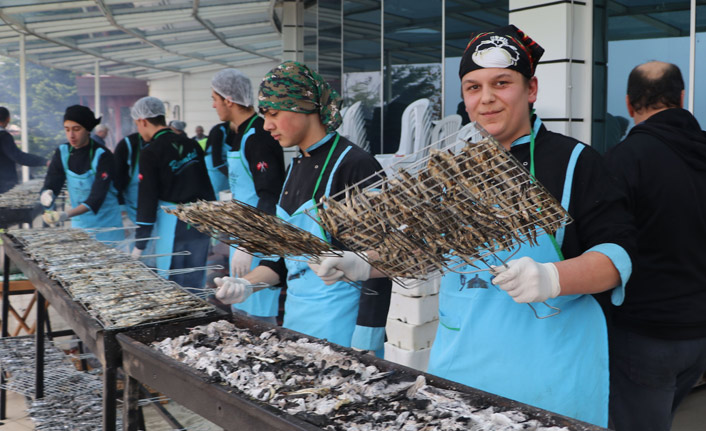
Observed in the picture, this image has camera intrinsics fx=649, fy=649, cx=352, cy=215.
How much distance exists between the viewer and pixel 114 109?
20.8 metres

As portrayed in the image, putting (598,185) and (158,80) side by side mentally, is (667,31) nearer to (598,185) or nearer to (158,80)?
(598,185)

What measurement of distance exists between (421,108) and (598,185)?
3.92m

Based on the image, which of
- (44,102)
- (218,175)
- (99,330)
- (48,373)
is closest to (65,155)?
(218,175)

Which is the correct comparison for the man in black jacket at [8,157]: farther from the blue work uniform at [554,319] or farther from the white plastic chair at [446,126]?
the blue work uniform at [554,319]

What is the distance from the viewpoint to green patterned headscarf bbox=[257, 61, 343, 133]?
8.73ft

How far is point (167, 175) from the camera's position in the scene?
16.6 ft

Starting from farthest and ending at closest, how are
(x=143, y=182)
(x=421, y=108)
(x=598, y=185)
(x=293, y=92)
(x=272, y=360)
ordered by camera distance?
(x=421, y=108) → (x=143, y=182) → (x=293, y=92) → (x=272, y=360) → (x=598, y=185)

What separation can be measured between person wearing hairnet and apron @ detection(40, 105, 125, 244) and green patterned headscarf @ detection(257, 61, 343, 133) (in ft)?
11.9

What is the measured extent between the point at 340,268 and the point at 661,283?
1.16 meters

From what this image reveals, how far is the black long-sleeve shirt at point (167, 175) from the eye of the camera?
4.96m

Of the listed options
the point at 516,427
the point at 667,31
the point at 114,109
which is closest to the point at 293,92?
the point at 516,427

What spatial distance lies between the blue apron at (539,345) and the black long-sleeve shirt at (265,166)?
2.14 m

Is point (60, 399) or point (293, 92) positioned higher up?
point (293, 92)

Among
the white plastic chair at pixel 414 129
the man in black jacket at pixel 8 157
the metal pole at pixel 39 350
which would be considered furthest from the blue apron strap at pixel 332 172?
the man in black jacket at pixel 8 157
